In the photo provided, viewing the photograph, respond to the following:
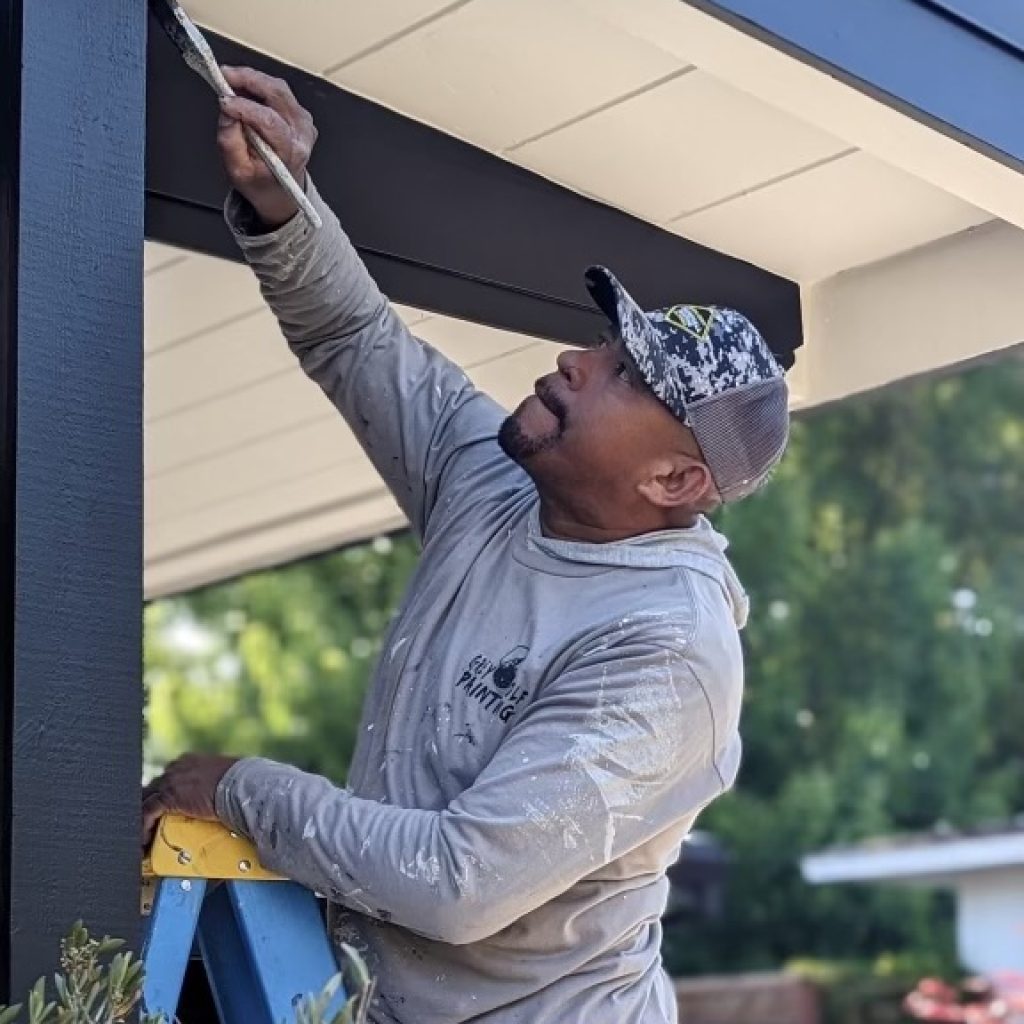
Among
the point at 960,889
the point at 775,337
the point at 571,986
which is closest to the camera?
the point at 571,986

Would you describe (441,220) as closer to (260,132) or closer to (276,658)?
(260,132)

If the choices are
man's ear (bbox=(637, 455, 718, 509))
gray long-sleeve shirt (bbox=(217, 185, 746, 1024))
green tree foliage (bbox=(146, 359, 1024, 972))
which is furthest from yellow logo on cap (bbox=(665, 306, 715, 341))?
green tree foliage (bbox=(146, 359, 1024, 972))

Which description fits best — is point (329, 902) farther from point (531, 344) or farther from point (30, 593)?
point (531, 344)

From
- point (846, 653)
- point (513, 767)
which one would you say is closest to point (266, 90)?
point (513, 767)

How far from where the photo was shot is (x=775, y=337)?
3662 millimetres

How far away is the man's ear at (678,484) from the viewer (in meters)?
2.57

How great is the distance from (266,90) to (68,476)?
0.72 metres

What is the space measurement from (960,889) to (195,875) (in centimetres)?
1607

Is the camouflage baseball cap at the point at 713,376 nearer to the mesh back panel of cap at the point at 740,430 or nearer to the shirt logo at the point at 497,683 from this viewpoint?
the mesh back panel of cap at the point at 740,430

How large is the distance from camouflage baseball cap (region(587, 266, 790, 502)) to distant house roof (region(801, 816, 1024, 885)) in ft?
47.1

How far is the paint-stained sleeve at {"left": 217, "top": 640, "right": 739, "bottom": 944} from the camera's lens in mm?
2170

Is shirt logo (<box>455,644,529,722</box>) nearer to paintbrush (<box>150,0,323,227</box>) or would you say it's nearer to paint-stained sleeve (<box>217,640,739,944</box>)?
paint-stained sleeve (<box>217,640,739,944</box>)

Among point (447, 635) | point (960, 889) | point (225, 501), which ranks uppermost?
point (225, 501)

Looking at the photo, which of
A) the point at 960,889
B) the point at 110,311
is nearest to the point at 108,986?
the point at 110,311
